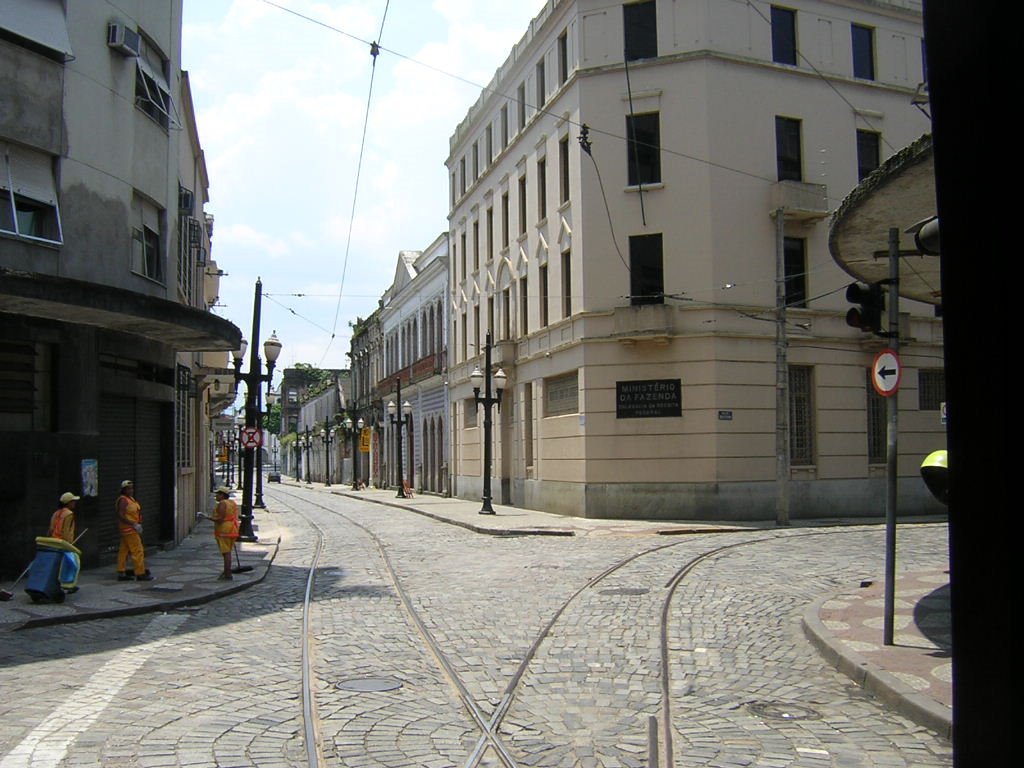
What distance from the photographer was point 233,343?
16969 millimetres

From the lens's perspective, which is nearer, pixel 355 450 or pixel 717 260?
pixel 717 260

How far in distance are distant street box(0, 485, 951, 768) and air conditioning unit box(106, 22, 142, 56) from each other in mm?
9331

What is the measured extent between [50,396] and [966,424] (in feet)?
47.5

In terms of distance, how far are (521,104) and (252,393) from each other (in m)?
15.2

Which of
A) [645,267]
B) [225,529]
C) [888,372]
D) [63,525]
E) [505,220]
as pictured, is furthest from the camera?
[505,220]

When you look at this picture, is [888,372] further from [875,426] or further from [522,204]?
[522,204]

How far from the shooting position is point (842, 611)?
403 inches

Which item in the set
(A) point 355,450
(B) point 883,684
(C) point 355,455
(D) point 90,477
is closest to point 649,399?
(D) point 90,477

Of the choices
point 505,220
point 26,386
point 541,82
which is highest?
point 541,82

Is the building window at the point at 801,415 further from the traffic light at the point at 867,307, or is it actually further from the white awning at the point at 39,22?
the white awning at the point at 39,22

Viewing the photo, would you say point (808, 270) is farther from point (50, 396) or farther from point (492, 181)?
point (50, 396)

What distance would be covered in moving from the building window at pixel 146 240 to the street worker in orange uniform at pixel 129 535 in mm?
4491

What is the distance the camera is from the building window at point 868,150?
27531 millimetres

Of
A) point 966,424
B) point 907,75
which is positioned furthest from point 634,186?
Result: point 966,424
